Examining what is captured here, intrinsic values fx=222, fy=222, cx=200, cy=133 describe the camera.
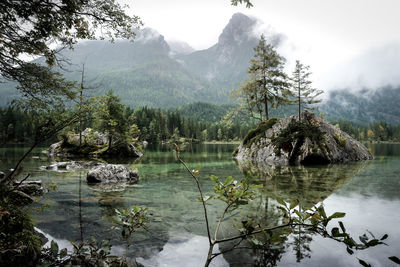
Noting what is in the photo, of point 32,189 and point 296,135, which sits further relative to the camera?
point 296,135

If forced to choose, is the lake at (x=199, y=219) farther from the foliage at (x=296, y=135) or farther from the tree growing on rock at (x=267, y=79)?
the tree growing on rock at (x=267, y=79)

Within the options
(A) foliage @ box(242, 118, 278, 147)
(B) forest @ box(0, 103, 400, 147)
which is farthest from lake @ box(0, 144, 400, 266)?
(B) forest @ box(0, 103, 400, 147)

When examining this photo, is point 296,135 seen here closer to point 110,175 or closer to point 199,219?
point 110,175

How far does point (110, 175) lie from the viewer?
1103cm

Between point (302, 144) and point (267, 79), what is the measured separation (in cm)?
871

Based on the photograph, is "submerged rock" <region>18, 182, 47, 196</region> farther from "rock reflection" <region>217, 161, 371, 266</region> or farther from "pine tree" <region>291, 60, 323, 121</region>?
"pine tree" <region>291, 60, 323, 121</region>

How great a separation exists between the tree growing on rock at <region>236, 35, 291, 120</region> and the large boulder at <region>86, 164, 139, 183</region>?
17536 mm

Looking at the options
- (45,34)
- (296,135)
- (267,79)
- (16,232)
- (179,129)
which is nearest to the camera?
(16,232)

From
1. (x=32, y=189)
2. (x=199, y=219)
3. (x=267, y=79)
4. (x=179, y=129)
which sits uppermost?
(x=267, y=79)

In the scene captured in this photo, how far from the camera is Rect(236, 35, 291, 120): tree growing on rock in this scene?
81.5 feet

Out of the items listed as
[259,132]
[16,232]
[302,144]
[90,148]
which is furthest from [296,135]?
[90,148]

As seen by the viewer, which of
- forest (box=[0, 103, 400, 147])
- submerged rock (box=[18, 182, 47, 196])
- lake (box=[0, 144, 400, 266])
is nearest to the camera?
lake (box=[0, 144, 400, 266])

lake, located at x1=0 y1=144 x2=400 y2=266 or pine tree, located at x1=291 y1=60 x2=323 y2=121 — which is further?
pine tree, located at x1=291 y1=60 x2=323 y2=121

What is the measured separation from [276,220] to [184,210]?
2.50m
